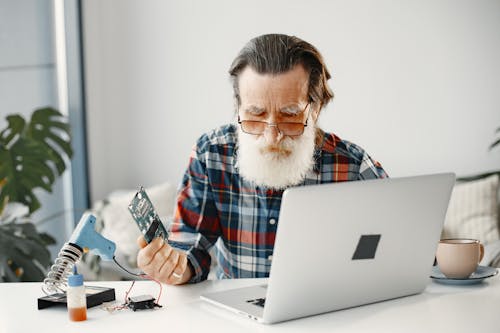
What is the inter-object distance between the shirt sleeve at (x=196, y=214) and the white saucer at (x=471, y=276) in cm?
57

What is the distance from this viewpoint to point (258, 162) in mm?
1975

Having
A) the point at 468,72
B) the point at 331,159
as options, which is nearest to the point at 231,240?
the point at 331,159

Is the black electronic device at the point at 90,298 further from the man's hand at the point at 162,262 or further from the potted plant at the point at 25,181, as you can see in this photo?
the potted plant at the point at 25,181

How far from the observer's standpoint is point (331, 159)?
7.10 feet

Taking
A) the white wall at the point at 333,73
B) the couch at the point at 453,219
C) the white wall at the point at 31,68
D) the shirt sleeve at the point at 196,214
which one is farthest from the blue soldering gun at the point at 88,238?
the white wall at the point at 333,73

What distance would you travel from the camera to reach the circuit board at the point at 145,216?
5.08 feet

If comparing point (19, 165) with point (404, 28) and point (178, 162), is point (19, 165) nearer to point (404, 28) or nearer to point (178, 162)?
point (178, 162)

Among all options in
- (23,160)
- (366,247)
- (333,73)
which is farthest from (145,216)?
(333,73)

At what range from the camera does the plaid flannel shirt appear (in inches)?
82.9

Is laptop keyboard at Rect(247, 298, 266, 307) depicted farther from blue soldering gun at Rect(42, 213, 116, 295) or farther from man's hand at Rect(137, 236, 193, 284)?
blue soldering gun at Rect(42, 213, 116, 295)

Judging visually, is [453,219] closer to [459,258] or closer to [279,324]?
[459,258]

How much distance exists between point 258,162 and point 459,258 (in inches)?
22.0

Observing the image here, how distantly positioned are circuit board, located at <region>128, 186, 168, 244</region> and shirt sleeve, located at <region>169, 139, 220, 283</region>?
0.29 m

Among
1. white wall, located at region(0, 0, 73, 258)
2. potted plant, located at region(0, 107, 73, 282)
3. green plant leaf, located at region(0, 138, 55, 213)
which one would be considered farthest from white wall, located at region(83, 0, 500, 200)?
green plant leaf, located at region(0, 138, 55, 213)
